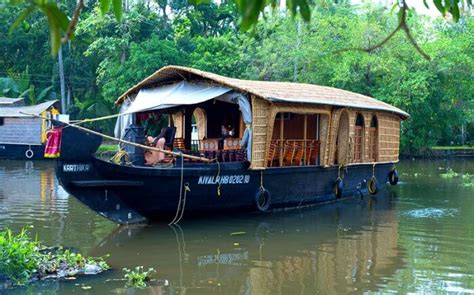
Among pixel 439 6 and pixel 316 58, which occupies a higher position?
pixel 316 58

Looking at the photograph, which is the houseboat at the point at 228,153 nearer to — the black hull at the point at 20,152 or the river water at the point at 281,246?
the river water at the point at 281,246

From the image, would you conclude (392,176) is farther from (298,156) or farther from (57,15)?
(57,15)

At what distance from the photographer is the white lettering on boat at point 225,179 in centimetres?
951

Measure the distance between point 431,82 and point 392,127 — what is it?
10437 mm

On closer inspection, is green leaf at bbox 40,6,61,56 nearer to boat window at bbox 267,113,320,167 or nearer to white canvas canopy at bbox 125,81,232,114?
white canvas canopy at bbox 125,81,232,114

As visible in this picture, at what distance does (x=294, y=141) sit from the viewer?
37.7ft

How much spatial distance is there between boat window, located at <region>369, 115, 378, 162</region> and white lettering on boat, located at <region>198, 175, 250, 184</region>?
4806 millimetres

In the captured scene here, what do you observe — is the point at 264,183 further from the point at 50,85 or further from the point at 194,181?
the point at 50,85

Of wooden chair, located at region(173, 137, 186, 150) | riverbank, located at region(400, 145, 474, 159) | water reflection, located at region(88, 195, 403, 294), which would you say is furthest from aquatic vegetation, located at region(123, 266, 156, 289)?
riverbank, located at region(400, 145, 474, 159)

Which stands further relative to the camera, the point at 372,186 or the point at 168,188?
the point at 372,186

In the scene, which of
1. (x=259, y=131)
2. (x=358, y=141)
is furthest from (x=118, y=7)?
(x=358, y=141)

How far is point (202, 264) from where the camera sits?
24.1ft

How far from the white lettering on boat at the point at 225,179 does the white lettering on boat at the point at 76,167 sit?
5.79ft

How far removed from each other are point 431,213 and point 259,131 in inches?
152
